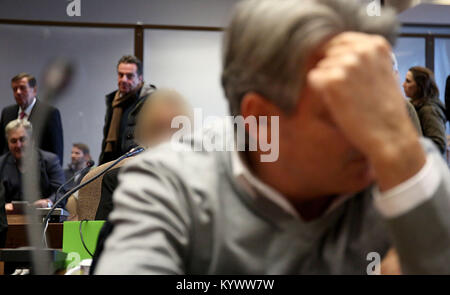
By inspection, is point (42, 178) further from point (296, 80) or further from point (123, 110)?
point (296, 80)

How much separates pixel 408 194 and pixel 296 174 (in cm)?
11

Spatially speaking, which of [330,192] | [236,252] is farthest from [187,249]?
[330,192]

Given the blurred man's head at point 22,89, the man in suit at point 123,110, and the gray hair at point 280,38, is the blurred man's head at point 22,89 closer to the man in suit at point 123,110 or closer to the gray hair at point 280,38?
the man in suit at point 123,110

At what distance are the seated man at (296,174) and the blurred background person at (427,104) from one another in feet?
10.8

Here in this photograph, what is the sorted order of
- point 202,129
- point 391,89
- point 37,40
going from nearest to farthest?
point 391,89 < point 202,129 < point 37,40

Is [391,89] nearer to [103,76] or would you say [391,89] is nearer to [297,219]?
[297,219]

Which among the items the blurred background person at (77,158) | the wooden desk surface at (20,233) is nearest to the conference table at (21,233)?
the wooden desk surface at (20,233)

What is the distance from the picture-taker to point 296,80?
22.9 inches

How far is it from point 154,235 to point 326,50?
0.77ft

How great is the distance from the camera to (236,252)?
24.8 inches

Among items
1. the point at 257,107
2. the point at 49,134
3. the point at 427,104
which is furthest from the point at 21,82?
the point at 257,107

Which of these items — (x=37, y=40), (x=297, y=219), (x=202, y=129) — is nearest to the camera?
(x=297, y=219)

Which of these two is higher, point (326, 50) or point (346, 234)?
point (326, 50)

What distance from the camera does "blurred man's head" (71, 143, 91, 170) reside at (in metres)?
6.72
